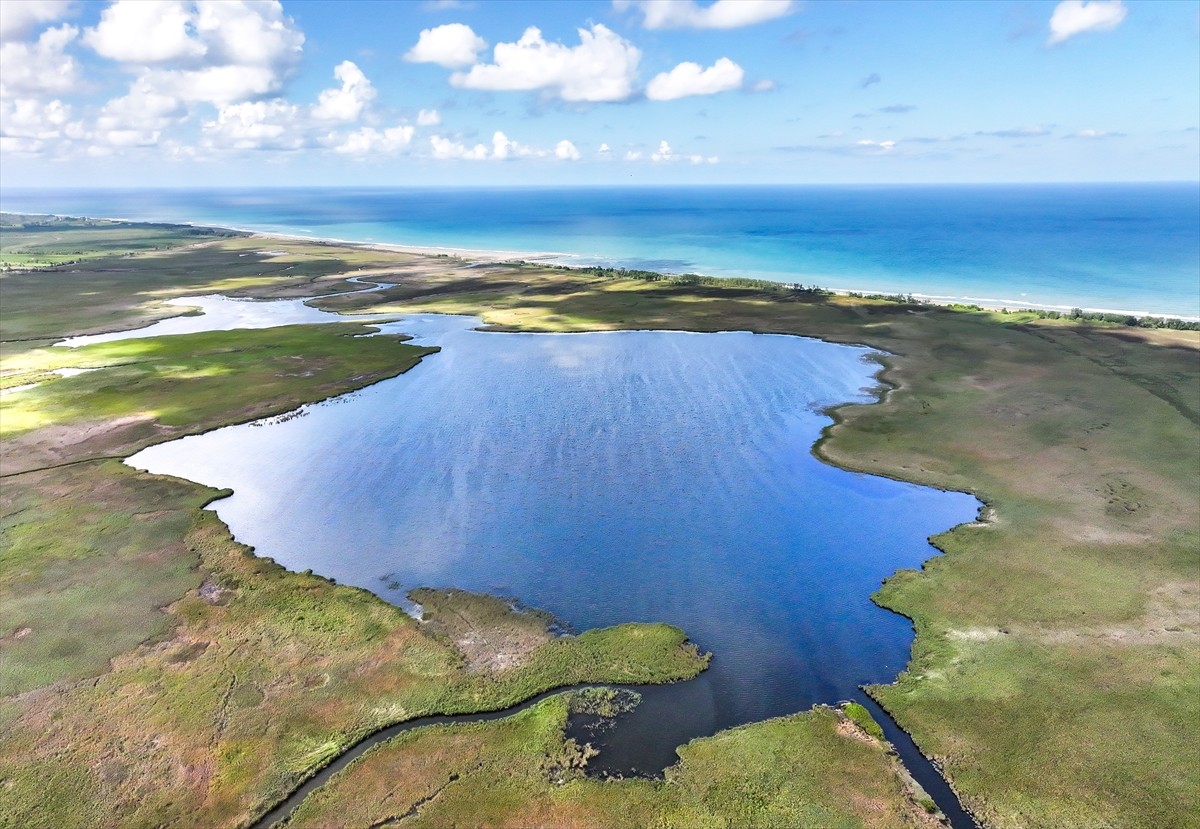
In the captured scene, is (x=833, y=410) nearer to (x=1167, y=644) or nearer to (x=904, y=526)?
(x=904, y=526)

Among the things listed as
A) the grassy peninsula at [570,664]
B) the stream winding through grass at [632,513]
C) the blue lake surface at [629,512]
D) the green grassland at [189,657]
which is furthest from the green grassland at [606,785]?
the blue lake surface at [629,512]

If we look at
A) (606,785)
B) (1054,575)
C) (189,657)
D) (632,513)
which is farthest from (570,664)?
(1054,575)

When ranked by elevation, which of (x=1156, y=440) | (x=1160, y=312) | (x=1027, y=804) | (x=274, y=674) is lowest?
(x=274, y=674)

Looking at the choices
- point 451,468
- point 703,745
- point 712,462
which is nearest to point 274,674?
point 703,745

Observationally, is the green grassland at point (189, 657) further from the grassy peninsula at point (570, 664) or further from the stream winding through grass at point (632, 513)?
the stream winding through grass at point (632, 513)

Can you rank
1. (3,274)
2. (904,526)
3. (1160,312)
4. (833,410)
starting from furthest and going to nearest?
(3,274) → (1160,312) → (833,410) → (904,526)

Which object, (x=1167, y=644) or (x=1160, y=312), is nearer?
(x=1167, y=644)
